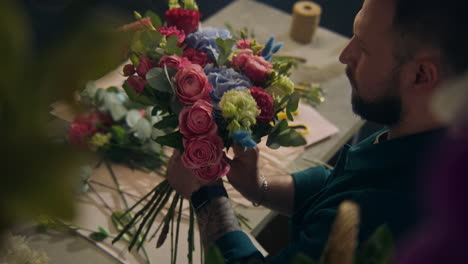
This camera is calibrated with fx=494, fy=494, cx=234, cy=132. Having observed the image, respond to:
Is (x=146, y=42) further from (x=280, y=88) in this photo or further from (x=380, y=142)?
(x=380, y=142)

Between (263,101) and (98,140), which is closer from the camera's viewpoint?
(263,101)

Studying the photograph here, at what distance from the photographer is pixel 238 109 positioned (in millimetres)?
946

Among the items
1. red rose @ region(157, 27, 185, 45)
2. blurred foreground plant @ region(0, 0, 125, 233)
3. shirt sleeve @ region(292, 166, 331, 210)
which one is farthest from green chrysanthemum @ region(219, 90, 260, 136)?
blurred foreground plant @ region(0, 0, 125, 233)

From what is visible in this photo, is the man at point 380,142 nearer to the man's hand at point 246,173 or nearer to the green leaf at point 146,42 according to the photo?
the man's hand at point 246,173

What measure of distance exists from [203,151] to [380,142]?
1.13 feet

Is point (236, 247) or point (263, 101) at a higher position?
point (263, 101)

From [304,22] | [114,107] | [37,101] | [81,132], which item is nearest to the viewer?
[37,101]

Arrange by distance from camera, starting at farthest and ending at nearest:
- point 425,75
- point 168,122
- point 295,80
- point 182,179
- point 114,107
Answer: point 295,80
point 114,107
point 182,179
point 168,122
point 425,75

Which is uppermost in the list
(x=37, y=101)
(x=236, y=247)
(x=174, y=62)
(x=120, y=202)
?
(x=37, y=101)

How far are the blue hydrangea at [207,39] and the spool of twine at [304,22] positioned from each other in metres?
0.94

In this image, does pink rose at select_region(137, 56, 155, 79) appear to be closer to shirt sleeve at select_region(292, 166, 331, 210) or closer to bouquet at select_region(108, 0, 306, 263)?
bouquet at select_region(108, 0, 306, 263)

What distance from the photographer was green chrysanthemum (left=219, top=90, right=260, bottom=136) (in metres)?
0.94

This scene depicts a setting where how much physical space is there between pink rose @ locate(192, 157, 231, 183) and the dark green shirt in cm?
13

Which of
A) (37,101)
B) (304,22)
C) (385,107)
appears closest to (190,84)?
(385,107)
